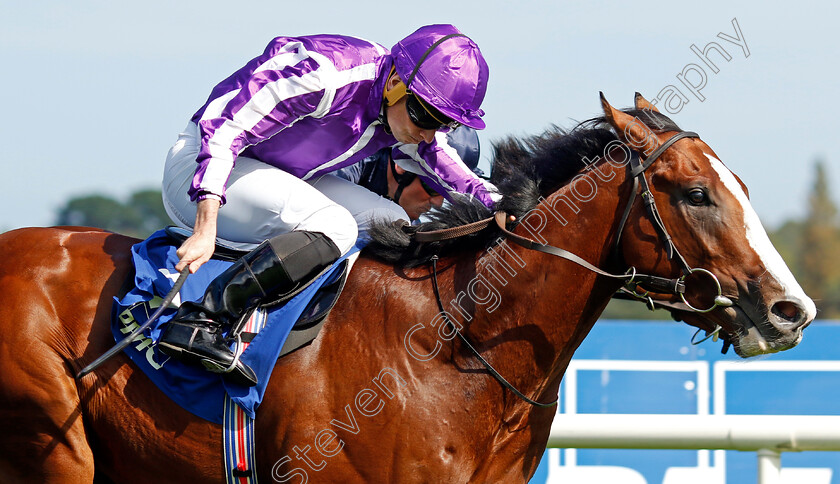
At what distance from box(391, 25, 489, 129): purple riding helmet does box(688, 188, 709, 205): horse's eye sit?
0.74m

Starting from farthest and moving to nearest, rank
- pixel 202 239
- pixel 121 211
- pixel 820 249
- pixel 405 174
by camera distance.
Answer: pixel 820 249
pixel 121 211
pixel 405 174
pixel 202 239

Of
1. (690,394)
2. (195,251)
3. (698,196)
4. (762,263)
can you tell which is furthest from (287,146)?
(690,394)

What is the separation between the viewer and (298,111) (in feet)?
10.1

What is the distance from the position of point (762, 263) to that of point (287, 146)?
1.64 m

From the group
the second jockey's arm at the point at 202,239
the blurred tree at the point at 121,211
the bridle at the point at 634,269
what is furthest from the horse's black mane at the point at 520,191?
the blurred tree at the point at 121,211

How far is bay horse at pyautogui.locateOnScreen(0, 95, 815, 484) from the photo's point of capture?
2.87 metres

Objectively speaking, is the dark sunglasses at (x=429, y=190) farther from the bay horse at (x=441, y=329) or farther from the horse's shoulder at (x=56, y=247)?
the horse's shoulder at (x=56, y=247)

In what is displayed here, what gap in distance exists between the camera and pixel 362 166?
414 centimetres

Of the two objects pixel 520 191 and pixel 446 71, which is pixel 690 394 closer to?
pixel 520 191

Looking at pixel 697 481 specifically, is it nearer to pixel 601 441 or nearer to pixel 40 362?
pixel 601 441

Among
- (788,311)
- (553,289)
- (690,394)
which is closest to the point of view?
(788,311)

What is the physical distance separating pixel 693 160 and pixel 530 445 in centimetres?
109

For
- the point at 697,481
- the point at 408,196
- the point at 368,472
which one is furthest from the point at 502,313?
the point at 697,481

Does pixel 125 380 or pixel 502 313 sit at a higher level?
pixel 502 313
